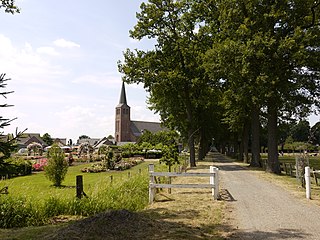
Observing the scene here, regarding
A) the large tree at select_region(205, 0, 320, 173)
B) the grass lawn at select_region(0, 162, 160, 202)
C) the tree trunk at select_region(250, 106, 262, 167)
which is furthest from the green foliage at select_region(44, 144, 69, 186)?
the tree trunk at select_region(250, 106, 262, 167)

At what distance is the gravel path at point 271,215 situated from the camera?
736 centimetres

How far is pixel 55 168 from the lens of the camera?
19938 mm

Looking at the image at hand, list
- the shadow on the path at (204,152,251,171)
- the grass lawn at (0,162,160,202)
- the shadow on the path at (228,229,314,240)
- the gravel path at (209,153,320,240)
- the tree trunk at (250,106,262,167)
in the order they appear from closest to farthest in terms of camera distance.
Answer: the shadow on the path at (228,229,314,240) < the gravel path at (209,153,320,240) < the grass lawn at (0,162,160,202) < the shadow on the path at (204,152,251,171) < the tree trunk at (250,106,262,167)

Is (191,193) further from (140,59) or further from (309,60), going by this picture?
(140,59)

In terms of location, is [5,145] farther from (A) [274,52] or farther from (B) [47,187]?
(A) [274,52]

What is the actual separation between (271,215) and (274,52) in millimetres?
14177

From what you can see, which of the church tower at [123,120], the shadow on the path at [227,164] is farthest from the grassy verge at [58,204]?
the church tower at [123,120]

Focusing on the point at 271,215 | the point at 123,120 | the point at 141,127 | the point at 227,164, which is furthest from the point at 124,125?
the point at 271,215

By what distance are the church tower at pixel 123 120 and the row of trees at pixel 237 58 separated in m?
90.3

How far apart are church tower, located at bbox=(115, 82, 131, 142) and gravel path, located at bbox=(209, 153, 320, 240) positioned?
111 metres

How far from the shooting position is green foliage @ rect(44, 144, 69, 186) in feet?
65.1

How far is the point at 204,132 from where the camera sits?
47.3 metres

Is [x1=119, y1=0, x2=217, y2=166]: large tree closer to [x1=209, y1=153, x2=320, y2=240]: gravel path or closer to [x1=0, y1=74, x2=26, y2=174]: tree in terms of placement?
[x1=209, y1=153, x2=320, y2=240]: gravel path

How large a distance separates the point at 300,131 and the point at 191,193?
358ft
